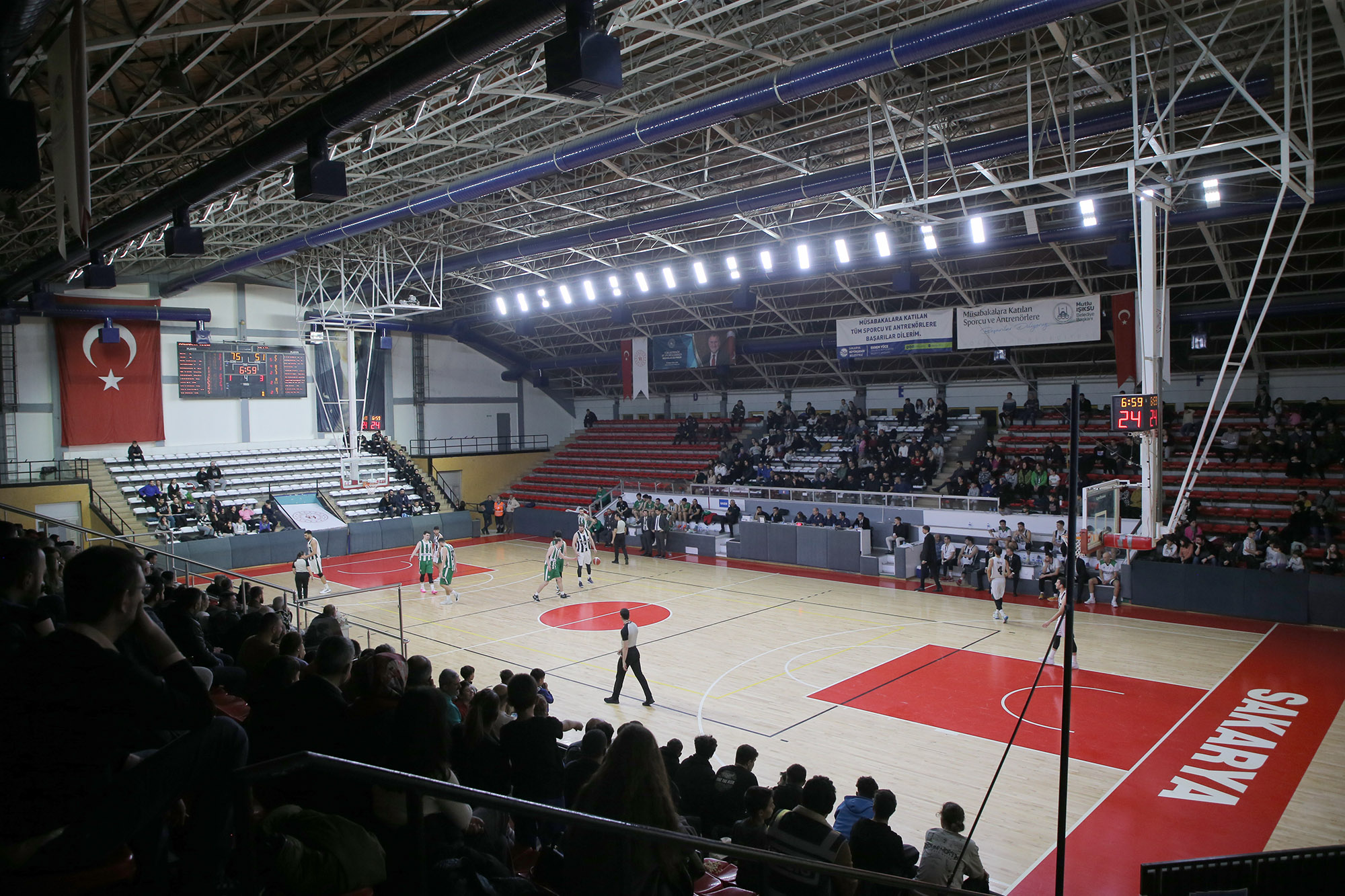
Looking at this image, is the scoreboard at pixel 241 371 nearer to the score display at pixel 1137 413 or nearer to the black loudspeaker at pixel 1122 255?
the black loudspeaker at pixel 1122 255

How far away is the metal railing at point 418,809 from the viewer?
246 centimetres

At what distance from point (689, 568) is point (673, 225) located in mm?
10063

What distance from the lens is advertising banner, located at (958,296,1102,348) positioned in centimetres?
2033

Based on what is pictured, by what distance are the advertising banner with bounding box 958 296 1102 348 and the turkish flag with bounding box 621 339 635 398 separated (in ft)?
42.3

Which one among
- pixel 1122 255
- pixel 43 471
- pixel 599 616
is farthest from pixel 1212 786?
pixel 43 471

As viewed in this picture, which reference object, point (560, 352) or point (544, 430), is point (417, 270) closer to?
point (560, 352)

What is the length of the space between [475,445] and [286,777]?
36.8 meters

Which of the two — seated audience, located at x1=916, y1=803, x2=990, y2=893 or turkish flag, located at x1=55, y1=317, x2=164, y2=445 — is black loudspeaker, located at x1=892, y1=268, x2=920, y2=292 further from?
turkish flag, located at x1=55, y1=317, x2=164, y2=445

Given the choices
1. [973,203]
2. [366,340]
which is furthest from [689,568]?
[366,340]

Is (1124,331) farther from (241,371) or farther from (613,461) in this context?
(241,371)

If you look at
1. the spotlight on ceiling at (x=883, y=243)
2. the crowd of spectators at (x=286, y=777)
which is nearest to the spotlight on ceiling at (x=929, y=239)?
the spotlight on ceiling at (x=883, y=243)

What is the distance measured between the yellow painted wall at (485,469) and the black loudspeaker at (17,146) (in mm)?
29733

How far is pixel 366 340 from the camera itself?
114 feet

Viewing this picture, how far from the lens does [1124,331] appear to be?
18516mm
